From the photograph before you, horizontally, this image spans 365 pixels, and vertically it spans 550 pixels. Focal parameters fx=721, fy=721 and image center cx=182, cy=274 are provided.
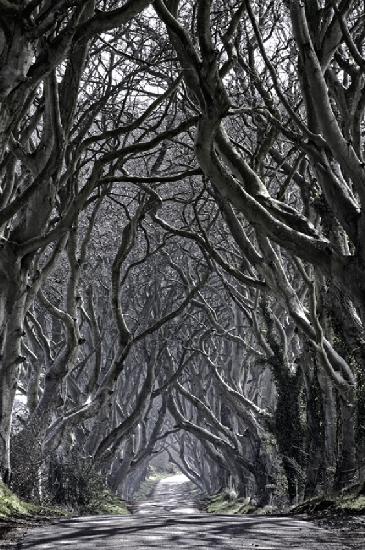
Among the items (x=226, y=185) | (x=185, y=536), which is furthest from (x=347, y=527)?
(x=226, y=185)

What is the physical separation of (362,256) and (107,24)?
10.2 feet

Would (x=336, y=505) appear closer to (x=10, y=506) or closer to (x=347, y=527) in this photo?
(x=347, y=527)

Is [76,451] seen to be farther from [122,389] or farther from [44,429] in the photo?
[122,389]

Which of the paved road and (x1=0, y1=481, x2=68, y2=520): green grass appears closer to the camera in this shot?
the paved road

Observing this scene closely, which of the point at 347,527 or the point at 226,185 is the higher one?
the point at 226,185

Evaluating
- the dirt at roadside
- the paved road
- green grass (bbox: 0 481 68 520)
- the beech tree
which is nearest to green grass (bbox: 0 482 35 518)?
green grass (bbox: 0 481 68 520)

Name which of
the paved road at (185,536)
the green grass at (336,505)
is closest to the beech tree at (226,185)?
the green grass at (336,505)

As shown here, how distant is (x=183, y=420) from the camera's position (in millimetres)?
24047

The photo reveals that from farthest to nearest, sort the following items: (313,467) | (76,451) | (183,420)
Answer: (183,420)
(76,451)
(313,467)

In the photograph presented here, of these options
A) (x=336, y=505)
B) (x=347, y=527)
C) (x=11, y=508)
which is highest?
(x=11, y=508)

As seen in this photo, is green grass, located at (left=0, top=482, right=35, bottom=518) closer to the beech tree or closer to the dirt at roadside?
the beech tree

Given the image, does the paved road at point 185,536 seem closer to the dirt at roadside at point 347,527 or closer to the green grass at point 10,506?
the dirt at roadside at point 347,527

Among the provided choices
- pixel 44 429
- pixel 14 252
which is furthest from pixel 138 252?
pixel 14 252

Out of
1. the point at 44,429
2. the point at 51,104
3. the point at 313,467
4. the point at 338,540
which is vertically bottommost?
the point at 338,540
